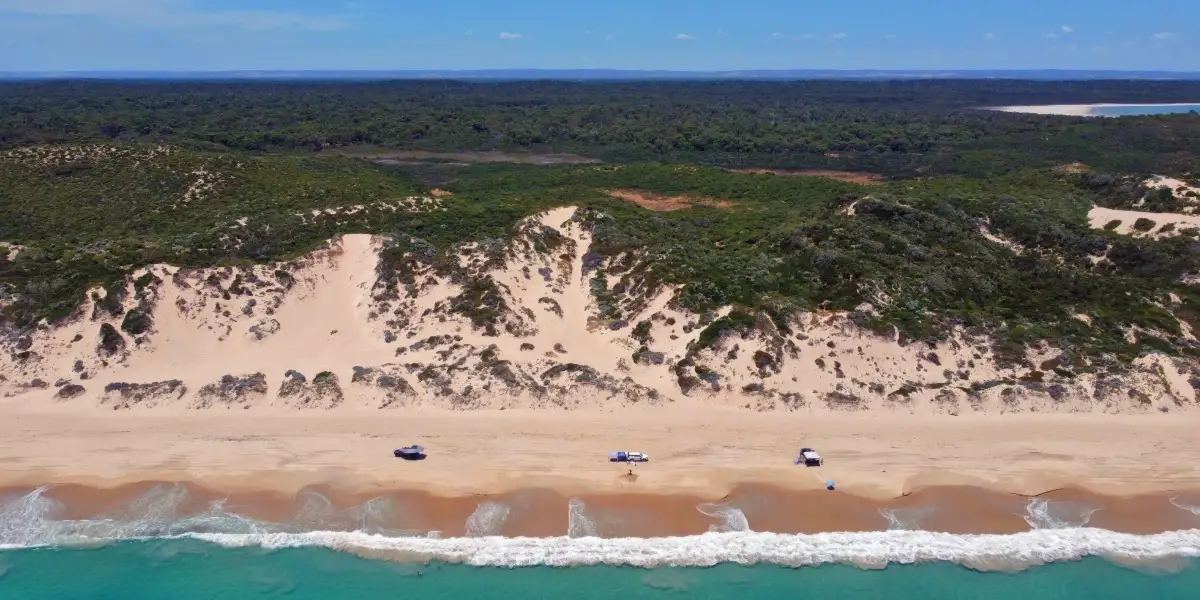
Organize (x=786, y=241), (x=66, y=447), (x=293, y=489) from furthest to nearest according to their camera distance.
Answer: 1. (x=786, y=241)
2. (x=66, y=447)
3. (x=293, y=489)

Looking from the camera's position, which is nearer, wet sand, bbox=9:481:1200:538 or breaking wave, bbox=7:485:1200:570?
breaking wave, bbox=7:485:1200:570

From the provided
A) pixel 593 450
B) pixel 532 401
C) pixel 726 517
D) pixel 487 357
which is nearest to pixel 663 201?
pixel 487 357

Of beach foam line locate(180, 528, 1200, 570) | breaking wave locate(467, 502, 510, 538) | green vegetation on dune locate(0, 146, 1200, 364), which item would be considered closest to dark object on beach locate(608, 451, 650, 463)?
beach foam line locate(180, 528, 1200, 570)

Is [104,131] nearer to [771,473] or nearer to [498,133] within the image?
[498,133]

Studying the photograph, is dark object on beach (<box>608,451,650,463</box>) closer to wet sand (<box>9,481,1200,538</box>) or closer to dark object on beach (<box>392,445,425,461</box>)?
wet sand (<box>9,481,1200,538</box>)

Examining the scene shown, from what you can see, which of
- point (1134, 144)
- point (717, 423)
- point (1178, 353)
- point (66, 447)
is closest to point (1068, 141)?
point (1134, 144)
